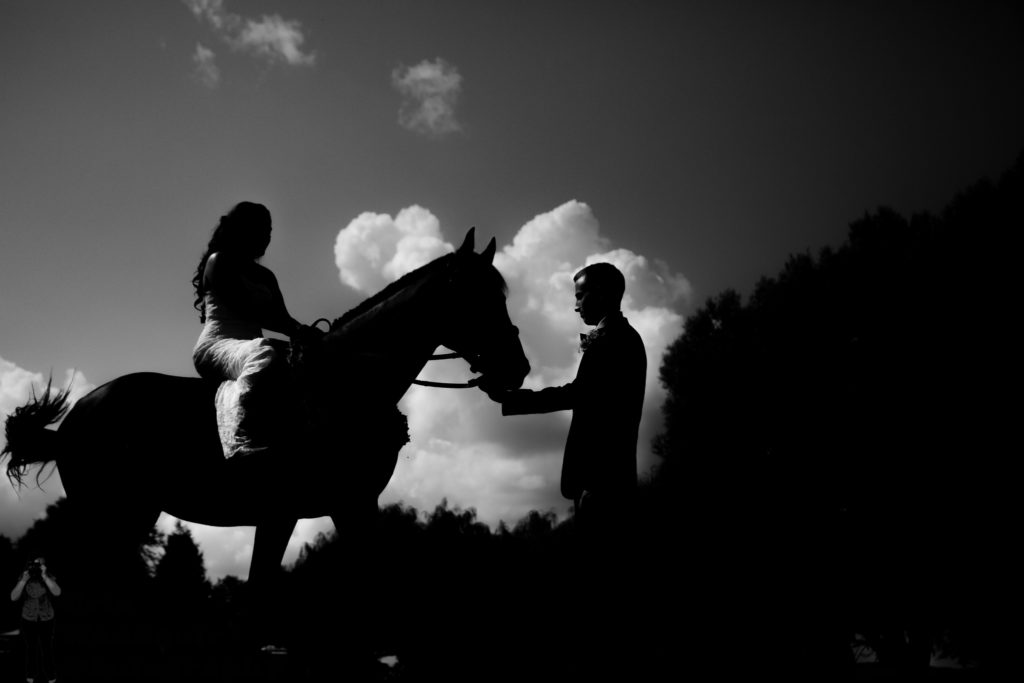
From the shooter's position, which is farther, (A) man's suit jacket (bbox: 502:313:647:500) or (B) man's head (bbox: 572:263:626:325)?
(B) man's head (bbox: 572:263:626:325)

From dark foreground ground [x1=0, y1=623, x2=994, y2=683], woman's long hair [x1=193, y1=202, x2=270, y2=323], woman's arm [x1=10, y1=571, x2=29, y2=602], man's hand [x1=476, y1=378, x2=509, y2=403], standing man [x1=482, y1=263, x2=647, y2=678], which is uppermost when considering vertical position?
woman's long hair [x1=193, y1=202, x2=270, y2=323]

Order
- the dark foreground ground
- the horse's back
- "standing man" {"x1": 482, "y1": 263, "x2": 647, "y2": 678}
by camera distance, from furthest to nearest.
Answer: the horse's back
the dark foreground ground
"standing man" {"x1": 482, "y1": 263, "x2": 647, "y2": 678}

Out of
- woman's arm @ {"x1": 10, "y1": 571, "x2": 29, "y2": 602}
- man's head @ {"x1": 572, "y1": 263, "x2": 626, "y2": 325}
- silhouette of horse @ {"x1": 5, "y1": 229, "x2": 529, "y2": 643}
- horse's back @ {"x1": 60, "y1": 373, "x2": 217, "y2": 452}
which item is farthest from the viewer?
woman's arm @ {"x1": 10, "y1": 571, "x2": 29, "y2": 602}

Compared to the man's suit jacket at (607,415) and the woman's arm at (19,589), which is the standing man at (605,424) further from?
the woman's arm at (19,589)

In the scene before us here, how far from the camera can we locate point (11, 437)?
6137mm

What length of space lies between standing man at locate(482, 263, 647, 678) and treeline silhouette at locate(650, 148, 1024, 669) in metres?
14.3

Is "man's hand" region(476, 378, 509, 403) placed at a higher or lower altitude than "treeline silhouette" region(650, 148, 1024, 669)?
lower

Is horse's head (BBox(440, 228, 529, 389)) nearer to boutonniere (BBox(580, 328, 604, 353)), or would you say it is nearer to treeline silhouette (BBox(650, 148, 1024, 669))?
boutonniere (BBox(580, 328, 604, 353))

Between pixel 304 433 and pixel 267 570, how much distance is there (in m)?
1.03

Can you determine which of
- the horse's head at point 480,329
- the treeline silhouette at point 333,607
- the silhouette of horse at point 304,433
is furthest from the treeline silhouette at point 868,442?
the silhouette of horse at point 304,433

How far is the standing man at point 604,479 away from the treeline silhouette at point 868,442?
14.3m

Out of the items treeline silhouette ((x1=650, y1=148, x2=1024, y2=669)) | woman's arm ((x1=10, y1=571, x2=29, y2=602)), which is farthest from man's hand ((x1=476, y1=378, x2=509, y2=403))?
treeline silhouette ((x1=650, y1=148, x2=1024, y2=669))

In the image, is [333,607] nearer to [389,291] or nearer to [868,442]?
[389,291]

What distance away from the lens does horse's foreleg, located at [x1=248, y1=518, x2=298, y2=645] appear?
509cm
